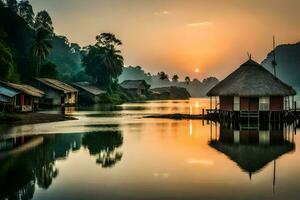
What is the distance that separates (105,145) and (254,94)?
22.4m

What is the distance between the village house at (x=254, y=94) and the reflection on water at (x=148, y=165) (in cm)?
1131

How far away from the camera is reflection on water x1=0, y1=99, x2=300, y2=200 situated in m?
15.2

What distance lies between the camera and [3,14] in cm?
9500

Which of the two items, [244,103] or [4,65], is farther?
[4,65]

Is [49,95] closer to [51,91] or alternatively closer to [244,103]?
[51,91]

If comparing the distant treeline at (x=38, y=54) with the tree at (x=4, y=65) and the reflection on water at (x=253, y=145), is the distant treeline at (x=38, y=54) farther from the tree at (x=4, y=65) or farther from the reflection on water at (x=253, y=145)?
the reflection on water at (x=253, y=145)

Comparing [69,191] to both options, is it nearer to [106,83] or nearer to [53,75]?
[53,75]

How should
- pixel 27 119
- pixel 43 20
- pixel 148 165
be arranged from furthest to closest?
pixel 43 20 < pixel 27 119 < pixel 148 165

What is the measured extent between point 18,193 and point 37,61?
77.4 meters

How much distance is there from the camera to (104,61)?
347 ft

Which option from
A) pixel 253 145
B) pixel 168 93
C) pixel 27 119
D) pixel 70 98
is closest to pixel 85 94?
pixel 70 98

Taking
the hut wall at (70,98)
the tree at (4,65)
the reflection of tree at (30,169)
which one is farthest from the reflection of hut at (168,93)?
the reflection of tree at (30,169)

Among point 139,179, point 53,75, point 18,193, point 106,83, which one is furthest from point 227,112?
point 106,83

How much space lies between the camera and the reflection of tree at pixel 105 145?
2177 centimetres
